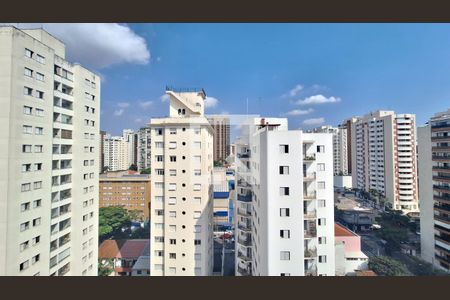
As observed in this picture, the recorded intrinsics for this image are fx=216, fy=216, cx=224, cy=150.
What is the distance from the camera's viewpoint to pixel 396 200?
11164 mm

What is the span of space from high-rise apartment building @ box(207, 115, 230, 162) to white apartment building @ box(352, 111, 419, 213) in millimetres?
9527

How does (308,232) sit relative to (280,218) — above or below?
below

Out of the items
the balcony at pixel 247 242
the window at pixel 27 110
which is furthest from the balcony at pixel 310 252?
the window at pixel 27 110

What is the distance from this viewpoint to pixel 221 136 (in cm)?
580

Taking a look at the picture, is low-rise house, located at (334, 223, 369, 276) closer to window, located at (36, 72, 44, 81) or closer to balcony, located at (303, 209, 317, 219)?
balcony, located at (303, 209, 317, 219)

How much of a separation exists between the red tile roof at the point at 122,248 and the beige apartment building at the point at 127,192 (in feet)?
8.11

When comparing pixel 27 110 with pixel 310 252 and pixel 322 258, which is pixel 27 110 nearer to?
pixel 310 252

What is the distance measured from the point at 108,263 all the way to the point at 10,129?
497 cm

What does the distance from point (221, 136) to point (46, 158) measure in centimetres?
366

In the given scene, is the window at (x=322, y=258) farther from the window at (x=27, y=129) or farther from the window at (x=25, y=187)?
the window at (x=27, y=129)

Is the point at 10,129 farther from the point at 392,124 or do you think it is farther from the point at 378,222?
the point at 392,124

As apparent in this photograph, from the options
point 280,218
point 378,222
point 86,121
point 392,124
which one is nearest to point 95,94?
point 86,121

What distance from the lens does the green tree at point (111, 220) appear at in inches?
322

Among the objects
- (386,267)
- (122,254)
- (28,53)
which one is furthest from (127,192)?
(386,267)
